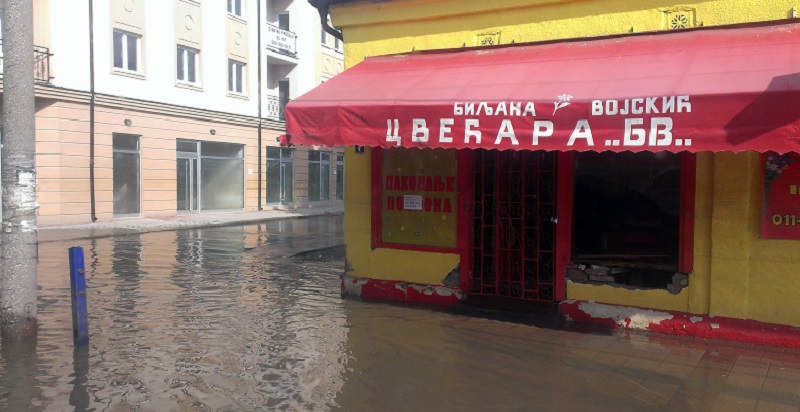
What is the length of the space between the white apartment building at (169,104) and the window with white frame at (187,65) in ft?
0.13

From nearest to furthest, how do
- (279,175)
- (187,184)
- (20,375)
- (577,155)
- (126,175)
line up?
(20,375), (577,155), (126,175), (187,184), (279,175)

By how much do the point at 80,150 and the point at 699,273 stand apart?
18.3 meters

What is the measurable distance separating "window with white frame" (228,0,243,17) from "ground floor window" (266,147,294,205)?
5751 mm

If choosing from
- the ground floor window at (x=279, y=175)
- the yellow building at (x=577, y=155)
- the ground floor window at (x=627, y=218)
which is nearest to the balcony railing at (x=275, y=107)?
the ground floor window at (x=279, y=175)

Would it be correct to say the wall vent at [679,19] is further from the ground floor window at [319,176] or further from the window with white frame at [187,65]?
the ground floor window at [319,176]

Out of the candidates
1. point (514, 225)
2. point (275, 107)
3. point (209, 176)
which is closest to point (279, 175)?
point (275, 107)

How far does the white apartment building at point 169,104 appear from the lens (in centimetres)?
1877

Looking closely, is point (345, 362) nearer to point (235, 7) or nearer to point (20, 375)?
point (20, 375)

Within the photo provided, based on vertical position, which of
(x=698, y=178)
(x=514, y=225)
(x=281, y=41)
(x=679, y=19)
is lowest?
(x=514, y=225)

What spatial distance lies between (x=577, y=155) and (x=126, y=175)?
59.3 ft

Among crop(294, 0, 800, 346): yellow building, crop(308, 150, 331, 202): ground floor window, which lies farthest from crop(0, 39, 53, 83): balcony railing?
crop(308, 150, 331, 202): ground floor window

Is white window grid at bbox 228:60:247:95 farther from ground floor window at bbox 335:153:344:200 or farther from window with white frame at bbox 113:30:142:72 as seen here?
ground floor window at bbox 335:153:344:200

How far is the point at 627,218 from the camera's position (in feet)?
22.8

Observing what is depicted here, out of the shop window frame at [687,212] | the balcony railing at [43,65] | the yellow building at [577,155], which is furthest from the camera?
the balcony railing at [43,65]
